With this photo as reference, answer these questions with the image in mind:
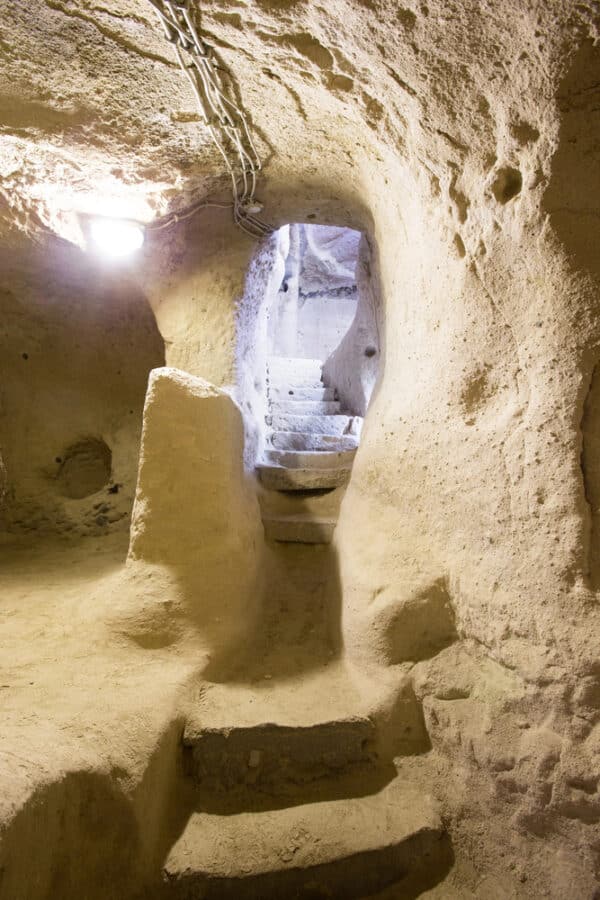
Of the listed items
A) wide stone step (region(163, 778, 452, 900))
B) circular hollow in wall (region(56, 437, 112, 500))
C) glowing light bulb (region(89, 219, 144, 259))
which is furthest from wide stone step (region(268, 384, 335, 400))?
wide stone step (region(163, 778, 452, 900))

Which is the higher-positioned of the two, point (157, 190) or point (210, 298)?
point (157, 190)

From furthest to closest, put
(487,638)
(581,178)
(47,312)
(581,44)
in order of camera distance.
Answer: (47,312), (487,638), (581,178), (581,44)

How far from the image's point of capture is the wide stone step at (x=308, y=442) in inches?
164

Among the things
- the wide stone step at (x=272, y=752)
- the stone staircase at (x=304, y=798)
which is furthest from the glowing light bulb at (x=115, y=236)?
the wide stone step at (x=272, y=752)

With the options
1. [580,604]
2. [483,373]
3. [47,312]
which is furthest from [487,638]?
[47,312]

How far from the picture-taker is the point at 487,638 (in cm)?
183

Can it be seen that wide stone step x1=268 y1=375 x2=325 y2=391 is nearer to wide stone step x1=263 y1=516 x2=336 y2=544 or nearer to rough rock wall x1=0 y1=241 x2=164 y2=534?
rough rock wall x1=0 y1=241 x2=164 y2=534

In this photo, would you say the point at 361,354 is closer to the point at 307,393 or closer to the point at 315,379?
the point at 307,393

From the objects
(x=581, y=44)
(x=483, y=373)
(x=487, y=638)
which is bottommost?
(x=487, y=638)

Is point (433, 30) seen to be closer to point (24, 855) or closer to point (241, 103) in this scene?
point (241, 103)

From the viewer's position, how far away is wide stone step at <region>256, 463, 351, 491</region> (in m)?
3.51

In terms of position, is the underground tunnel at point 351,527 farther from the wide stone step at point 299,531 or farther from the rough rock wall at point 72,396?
the rough rock wall at point 72,396

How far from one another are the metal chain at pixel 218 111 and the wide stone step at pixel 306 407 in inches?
90.3

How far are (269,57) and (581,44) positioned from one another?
1180mm
